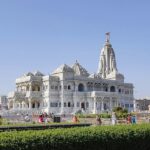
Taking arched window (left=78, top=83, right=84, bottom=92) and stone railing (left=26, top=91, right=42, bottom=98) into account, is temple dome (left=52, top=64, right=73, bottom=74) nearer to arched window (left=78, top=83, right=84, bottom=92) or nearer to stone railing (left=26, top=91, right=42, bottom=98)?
arched window (left=78, top=83, right=84, bottom=92)

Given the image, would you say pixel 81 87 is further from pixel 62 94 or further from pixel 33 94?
pixel 33 94

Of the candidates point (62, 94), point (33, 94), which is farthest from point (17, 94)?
point (62, 94)

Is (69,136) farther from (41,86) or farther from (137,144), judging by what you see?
(41,86)

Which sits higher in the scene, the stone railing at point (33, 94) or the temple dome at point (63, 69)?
the temple dome at point (63, 69)

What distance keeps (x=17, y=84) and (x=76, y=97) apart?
16.8 metres

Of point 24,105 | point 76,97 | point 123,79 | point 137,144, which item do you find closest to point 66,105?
point 76,97

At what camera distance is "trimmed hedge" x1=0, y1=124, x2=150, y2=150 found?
45.2 feet

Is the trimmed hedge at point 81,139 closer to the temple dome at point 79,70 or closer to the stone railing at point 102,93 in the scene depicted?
the stone railing at point 102,93

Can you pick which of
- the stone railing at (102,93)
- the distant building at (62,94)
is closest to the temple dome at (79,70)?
the distant building at (62,94)

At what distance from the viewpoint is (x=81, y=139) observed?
1575cm

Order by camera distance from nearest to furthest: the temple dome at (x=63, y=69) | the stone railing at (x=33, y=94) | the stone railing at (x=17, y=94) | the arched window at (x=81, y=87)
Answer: the stone railing at (x=17, y=94), the stone railing at (x=33, y=94), the temple dome at (x=63, y=69), the arched window at (x=81, y=87)

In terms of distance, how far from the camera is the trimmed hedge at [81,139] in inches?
543

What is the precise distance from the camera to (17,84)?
9625 cm

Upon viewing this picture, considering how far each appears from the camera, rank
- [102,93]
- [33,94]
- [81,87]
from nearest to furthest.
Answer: [33,94] → [102,93] → [81,87]
